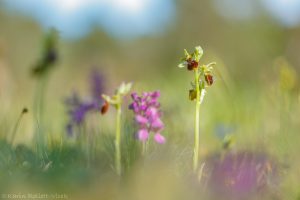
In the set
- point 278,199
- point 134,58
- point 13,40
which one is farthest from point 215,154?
point 134,58

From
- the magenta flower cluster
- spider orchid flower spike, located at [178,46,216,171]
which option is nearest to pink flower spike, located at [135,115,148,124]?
the magenta flower cluster

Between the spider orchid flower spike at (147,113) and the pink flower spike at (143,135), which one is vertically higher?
the spider orchid flower spike at (147,113)

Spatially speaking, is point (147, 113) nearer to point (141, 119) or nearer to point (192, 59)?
point (141, 119)

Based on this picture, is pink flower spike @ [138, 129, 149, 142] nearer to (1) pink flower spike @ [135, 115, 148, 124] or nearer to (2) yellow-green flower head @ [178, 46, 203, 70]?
(1) pink flower spike @ [135, 115, 148, 124]

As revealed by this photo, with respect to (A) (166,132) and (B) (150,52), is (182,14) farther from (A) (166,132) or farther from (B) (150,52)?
(A) (166,132)

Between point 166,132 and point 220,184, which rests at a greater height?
point 166,132

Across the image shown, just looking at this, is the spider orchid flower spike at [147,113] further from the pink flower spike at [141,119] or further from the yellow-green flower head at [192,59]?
the yellow-green flower head at [192,59]

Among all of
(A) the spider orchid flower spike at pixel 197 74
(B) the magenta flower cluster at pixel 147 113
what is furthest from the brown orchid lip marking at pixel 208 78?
(B) the magenta flower cluster at pixel 147 113

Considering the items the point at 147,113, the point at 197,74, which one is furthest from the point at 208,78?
the point at 147,113

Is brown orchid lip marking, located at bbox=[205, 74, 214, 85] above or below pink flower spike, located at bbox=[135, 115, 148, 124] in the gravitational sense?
above
